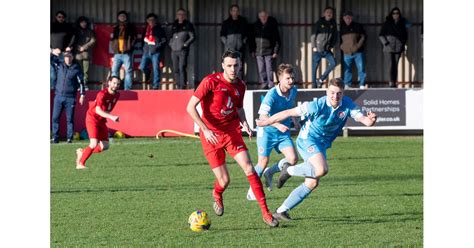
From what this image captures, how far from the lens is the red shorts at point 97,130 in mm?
19578

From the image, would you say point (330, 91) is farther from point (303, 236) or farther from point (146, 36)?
point (146, 36)

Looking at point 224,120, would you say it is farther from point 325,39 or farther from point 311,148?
point 325,39

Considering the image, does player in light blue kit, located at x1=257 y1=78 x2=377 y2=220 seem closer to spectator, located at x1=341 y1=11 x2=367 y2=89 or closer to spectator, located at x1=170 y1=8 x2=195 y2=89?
spectator, located at x1=170 y1=8 x2=195 y2=89

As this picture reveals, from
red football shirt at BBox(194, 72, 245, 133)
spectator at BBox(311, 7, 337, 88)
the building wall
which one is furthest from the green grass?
the building wall

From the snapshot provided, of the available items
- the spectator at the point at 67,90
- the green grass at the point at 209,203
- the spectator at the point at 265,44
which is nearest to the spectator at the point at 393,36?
the spectator at the point at 265,44

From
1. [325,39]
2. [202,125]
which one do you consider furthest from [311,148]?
[325,39]

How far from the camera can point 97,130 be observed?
1962cm

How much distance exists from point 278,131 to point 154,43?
42.6 feet

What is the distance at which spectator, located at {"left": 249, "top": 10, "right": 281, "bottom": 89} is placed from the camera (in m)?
28.0

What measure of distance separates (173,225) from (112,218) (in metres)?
0.99

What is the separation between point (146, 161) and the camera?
2081 cm
